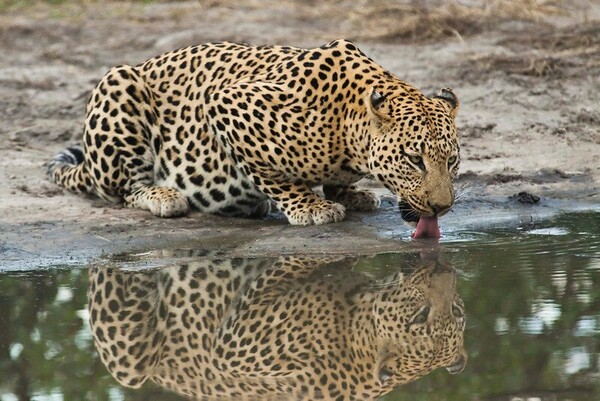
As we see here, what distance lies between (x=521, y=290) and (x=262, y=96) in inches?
119

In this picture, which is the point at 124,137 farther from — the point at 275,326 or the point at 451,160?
the point at 275,326

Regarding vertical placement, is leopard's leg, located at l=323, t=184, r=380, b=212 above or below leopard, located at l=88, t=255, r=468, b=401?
below

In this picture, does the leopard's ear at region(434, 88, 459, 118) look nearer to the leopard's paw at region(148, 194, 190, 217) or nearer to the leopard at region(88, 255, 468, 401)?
the leopard at region(88, 255, 468, 401)

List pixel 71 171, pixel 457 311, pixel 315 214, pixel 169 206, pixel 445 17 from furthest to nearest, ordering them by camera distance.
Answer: pixel 445 17
pixel 71 171
pixel 169 206
pixel 315 214
pixel 457 311

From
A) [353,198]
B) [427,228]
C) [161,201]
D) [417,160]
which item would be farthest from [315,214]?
[161,201]

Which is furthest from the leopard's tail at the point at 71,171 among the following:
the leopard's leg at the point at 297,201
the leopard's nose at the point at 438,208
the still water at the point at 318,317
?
the leopard's nose at the point at 438,208

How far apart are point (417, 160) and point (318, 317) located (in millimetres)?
2014

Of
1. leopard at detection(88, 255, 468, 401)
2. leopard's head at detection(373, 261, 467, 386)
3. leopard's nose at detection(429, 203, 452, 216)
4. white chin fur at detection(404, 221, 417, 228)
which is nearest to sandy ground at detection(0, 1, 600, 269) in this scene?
white chin fur at detection(404, 221, 417, 228)

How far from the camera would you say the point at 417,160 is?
29.7ft

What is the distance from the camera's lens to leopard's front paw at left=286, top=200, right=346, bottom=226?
32.3ft

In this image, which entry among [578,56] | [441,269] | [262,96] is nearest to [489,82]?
[578,56]

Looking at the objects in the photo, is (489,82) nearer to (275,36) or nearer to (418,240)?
(275,36)

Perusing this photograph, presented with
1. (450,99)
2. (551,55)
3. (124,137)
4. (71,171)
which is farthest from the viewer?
(551,55)

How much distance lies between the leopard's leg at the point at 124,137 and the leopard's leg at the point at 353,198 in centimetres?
118
